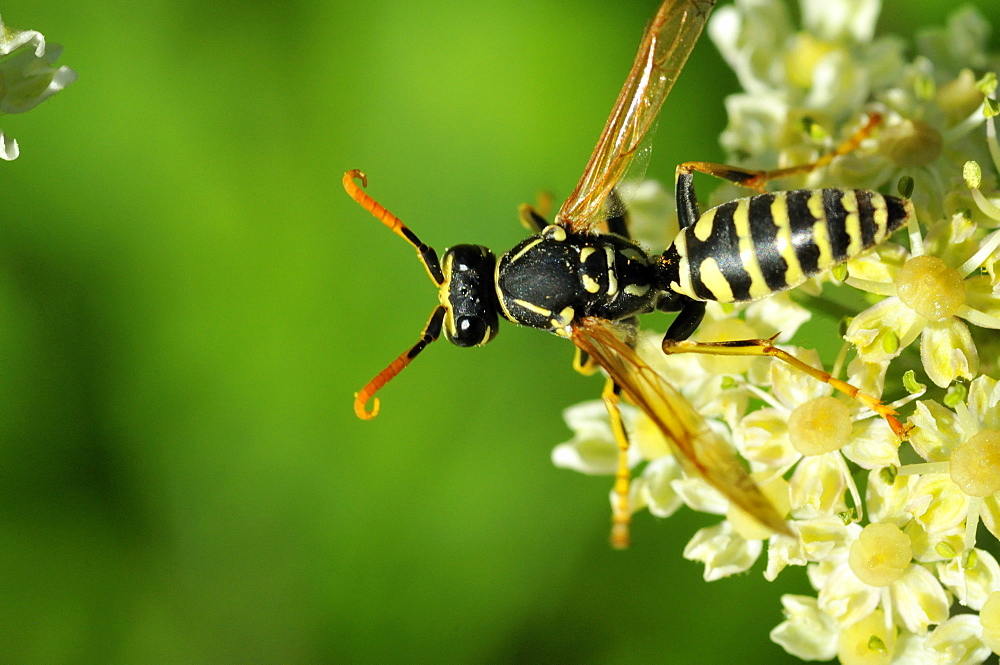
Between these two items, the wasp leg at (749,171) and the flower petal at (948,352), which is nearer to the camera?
the flower petal at (948,352)

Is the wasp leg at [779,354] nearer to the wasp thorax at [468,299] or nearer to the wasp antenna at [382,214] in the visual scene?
the wasp thorax at [468,299]

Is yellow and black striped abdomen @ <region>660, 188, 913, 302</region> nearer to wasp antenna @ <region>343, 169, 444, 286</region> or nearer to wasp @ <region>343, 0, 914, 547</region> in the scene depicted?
wasp @ <region>343, 0, 914, 547</region>

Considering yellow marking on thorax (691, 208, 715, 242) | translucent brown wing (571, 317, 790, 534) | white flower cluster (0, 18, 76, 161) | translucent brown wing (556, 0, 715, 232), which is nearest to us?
translucent brown wing (571, 317, 790, 534)

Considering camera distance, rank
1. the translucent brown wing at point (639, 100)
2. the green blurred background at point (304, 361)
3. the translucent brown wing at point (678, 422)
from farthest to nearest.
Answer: the green blurred background at point (304, 361) → the translucent brown wing at point (639, 100) → the translucent brown wing at point (678, 422)

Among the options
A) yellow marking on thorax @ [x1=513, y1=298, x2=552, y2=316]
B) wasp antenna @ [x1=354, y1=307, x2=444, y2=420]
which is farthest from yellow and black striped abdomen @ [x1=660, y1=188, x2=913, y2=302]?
wasp antenna @ [x1=354, y1=307, x2=444, y2=420]

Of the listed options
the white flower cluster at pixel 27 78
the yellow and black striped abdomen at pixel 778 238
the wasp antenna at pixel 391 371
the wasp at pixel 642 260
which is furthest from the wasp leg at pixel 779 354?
the white flower cluster at pixel 27 78

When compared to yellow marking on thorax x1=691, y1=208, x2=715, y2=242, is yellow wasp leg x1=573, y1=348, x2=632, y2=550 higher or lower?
lower
